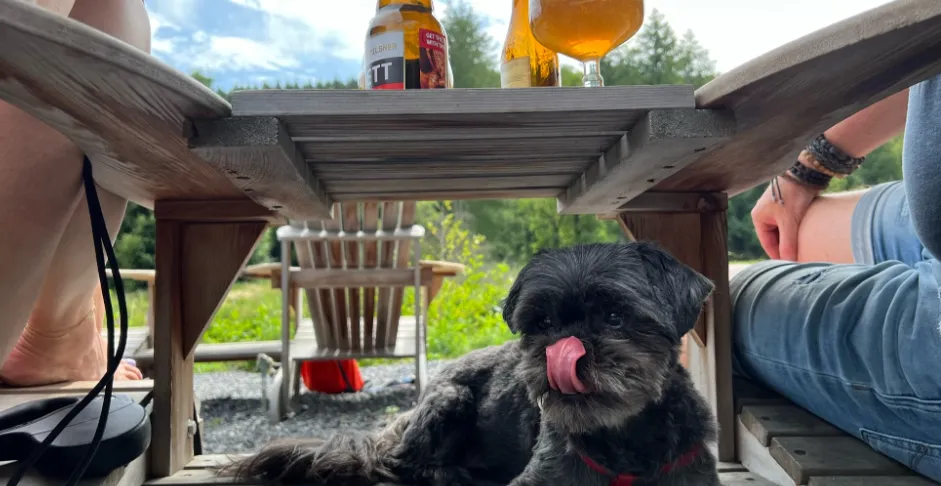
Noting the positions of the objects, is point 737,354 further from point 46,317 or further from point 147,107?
point 46,317

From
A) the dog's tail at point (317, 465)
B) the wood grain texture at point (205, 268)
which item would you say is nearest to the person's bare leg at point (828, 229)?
the dog's tail at point (317, 465)

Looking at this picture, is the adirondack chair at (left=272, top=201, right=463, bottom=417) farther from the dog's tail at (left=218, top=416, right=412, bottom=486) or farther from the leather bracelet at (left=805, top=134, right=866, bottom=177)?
the leather bracelet at (left=805, top=134, right=866, bottom=177)

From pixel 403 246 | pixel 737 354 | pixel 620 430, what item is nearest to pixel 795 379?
pixel 737 354

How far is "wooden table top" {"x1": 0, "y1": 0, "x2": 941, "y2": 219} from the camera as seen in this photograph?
0.78 metres

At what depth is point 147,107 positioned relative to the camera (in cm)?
90

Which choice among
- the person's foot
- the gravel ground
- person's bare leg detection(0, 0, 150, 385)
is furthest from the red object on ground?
the person's foot

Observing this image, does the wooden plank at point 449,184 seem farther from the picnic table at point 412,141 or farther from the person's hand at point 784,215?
the person's hand at point 784,215

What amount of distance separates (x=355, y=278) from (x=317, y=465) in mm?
2511

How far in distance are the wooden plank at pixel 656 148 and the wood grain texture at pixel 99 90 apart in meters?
0.70

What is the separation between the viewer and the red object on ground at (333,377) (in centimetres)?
461

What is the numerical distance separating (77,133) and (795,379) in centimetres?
173

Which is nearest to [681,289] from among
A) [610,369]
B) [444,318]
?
[610,369]

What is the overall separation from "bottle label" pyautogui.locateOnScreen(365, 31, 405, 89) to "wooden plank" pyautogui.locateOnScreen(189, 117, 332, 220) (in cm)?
24

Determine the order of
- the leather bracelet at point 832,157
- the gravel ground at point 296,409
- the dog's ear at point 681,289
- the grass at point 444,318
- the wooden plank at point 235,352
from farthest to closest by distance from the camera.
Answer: the grass at point 444,318 < the wooden plank at point 235,352 < the gravel ground at point 296,409 < the leather bracelet at point 832,157 < the dog's ear at point 681,289
